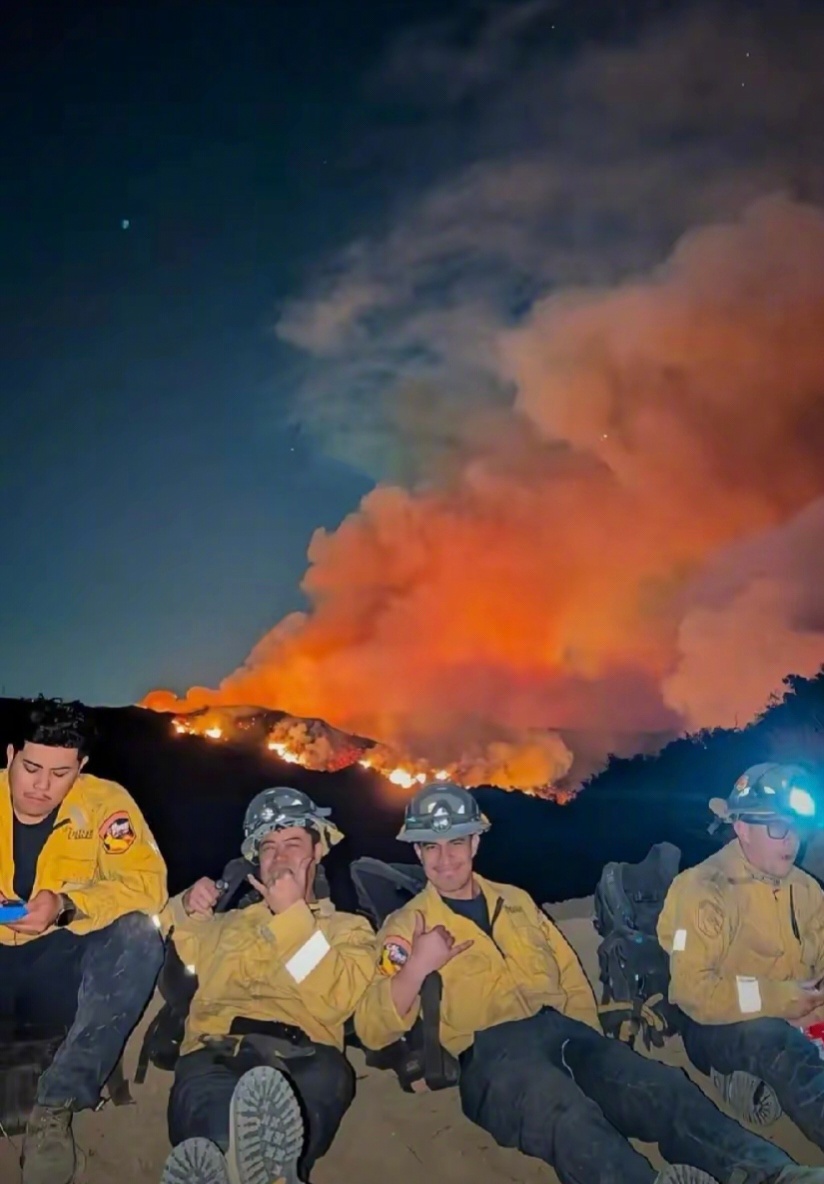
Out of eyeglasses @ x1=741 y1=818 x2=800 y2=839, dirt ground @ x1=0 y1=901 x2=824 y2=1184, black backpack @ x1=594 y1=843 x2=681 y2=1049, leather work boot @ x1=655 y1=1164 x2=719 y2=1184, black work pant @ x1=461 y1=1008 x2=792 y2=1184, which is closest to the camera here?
leather work boot @ x1=655 y1=1164 x2=719 y2=1184

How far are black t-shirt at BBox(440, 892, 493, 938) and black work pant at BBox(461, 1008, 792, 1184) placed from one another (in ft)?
1.67

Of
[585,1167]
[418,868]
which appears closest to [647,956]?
[418,868]

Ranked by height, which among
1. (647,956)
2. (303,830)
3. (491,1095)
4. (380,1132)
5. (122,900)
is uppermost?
(303,830)

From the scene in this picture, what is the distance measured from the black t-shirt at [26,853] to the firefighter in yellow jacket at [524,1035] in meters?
1.97

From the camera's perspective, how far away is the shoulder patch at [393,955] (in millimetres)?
4387

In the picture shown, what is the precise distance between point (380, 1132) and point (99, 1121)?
5.15ft

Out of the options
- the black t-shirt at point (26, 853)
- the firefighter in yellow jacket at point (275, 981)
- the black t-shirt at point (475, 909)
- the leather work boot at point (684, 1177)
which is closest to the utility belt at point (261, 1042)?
the firefighter in yellow jacket at point (275, 981)

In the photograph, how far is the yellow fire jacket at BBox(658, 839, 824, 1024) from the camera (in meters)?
4.70

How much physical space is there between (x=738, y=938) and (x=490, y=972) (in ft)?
4.84

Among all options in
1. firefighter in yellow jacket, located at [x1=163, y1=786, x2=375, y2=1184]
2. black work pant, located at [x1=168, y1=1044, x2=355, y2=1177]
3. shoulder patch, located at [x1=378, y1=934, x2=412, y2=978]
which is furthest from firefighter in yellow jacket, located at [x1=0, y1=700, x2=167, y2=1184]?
shoulder patch, located at [x1=378, y1=934, x2=412, y2=978]

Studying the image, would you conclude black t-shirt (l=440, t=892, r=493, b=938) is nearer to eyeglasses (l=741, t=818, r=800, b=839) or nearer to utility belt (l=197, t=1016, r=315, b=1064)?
utility belt (l=197, t=1016, r=315, b=1064)

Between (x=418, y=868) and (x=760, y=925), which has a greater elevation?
(x=418, y=868)

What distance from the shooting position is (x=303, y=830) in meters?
4.61

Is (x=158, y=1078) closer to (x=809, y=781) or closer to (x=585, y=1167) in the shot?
(x=585, y=1167)
